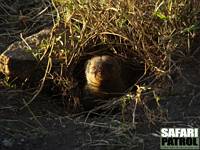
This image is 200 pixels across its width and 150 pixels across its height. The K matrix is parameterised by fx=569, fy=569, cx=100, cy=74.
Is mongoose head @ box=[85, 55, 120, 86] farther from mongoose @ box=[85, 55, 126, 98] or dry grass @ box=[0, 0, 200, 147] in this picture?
dry grass @ box=[0, 0, 200, 147]

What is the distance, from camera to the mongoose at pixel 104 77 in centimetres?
295

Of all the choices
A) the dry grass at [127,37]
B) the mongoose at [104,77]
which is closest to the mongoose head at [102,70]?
the mongoose at [104,77]

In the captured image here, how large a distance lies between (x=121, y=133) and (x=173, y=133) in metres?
0.24

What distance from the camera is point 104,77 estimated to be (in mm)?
2951

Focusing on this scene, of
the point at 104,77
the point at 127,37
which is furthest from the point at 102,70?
the point at 127,37

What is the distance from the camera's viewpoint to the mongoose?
295cm

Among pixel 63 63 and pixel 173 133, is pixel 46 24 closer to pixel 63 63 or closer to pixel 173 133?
pixel 63 63

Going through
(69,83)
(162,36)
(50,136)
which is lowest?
(50,136)

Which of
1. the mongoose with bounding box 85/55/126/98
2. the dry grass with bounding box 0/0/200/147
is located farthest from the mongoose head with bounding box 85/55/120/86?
the dry grass with bounding box 0/0/200/147

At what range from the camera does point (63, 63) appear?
10.2ft

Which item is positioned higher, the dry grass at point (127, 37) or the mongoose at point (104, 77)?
the dry grass at point (127, 37)

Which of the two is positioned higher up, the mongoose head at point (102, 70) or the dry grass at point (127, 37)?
the dry grass at point (127, 37)

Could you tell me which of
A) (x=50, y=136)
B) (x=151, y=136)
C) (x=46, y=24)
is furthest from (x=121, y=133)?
(x=46, y=24)

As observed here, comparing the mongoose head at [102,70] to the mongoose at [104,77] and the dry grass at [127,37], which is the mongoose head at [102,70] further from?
the dry grass at [127,37]
